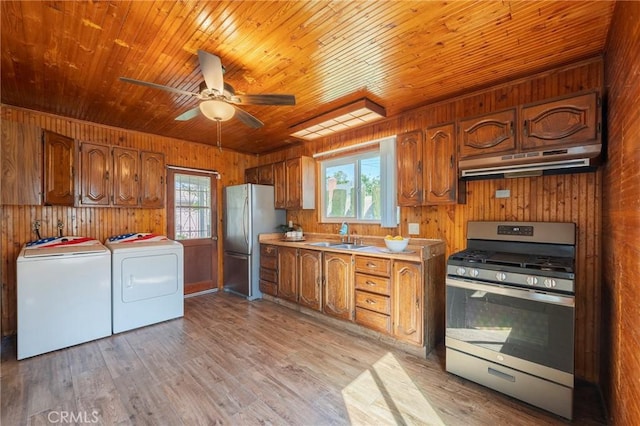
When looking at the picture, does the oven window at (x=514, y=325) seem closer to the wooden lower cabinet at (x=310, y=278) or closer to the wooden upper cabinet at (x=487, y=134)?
the wooden upper cabinet at (x=487, y=134)

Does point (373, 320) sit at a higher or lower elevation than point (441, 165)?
lower

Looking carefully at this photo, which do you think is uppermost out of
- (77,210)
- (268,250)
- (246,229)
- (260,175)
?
(260,175)

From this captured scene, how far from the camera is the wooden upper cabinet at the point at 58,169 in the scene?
2951mm

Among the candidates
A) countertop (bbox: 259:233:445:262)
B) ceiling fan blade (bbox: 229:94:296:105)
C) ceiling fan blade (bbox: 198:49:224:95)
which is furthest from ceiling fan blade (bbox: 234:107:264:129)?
countertop (bbox: 259:233:445:262)

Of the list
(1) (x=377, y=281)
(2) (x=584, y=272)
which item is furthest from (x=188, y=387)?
(2) (x=584, y=272)

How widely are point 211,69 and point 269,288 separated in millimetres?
3191

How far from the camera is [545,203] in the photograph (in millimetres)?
2381

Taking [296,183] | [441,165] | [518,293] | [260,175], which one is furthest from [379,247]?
[260,175]

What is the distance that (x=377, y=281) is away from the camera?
9.55 ft

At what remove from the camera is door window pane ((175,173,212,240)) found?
14.6ft

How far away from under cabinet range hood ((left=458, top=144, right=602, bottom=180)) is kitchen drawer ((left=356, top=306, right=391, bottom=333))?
1.66 meters

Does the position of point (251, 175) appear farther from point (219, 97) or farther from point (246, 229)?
point (219, 97)

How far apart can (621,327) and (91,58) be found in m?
4.11

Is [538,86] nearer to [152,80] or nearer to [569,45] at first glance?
[569,45]
